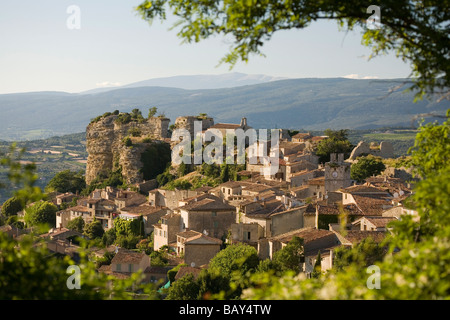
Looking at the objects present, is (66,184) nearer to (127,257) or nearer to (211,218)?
(211,218)

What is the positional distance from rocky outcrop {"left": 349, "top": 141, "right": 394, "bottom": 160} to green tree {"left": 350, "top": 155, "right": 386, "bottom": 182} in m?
5.63

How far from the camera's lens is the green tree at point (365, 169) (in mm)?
45031

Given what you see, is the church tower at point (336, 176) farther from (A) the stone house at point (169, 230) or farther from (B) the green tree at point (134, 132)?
(B) the green tree at point (134, 132)

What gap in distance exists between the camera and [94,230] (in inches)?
1950

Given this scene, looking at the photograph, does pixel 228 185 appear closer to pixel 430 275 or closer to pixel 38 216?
pixel 38 216

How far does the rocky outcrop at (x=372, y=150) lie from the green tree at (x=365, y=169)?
222 inches

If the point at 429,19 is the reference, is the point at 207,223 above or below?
below

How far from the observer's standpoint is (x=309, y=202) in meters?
37.6

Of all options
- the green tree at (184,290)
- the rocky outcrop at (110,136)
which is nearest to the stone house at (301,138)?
the rocky outcrop at (110,136)

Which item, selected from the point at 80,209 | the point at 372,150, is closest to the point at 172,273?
the point at 80,209

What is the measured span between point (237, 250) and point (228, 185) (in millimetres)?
15201

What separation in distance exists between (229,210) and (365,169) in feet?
38.2

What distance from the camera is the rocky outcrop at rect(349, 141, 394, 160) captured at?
53.3 metres
